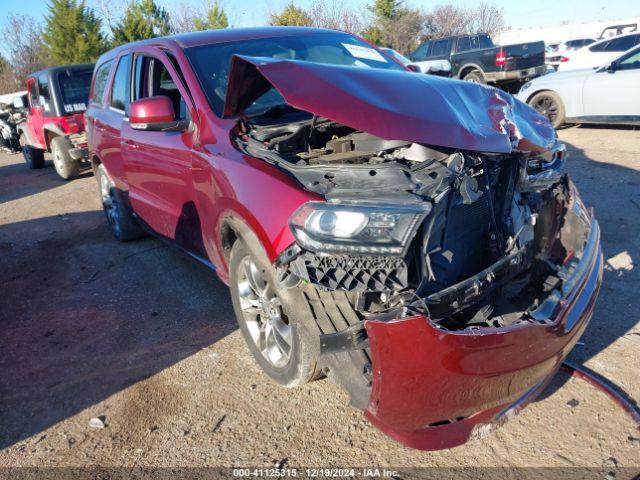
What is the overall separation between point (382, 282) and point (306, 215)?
0.42m

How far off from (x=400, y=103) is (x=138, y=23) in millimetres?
32190

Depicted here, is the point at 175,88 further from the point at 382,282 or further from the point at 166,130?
the point at 382,282

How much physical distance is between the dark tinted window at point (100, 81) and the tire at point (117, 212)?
2.36 ft

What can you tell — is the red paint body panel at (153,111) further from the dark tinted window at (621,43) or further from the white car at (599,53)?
the dark tinted window at (621,43)

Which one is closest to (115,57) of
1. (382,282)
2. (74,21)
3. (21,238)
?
(21,238)

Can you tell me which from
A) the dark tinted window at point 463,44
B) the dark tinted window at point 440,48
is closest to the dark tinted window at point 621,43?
the dark tinted window at point 463,44

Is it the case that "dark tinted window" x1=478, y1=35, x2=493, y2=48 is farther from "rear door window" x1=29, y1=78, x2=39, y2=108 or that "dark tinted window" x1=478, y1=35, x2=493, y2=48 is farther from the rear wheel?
"rear door window" x1=29, y1=78, x2=39, y2=108

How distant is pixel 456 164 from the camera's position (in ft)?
7.66

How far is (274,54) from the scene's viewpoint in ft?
12.5

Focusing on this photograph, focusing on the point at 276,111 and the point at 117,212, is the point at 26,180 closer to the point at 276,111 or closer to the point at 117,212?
the point at 117,212

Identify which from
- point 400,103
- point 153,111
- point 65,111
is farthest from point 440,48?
point 400,103

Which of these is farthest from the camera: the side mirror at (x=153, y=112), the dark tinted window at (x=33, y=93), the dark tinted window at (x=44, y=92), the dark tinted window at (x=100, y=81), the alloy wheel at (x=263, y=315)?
the dark tinted window at (x=33, y=93)

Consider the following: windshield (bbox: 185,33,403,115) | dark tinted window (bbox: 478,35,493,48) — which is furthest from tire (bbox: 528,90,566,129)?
dark tinted window (bbox: 478,35,493,48)

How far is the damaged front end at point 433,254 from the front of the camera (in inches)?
77.9
